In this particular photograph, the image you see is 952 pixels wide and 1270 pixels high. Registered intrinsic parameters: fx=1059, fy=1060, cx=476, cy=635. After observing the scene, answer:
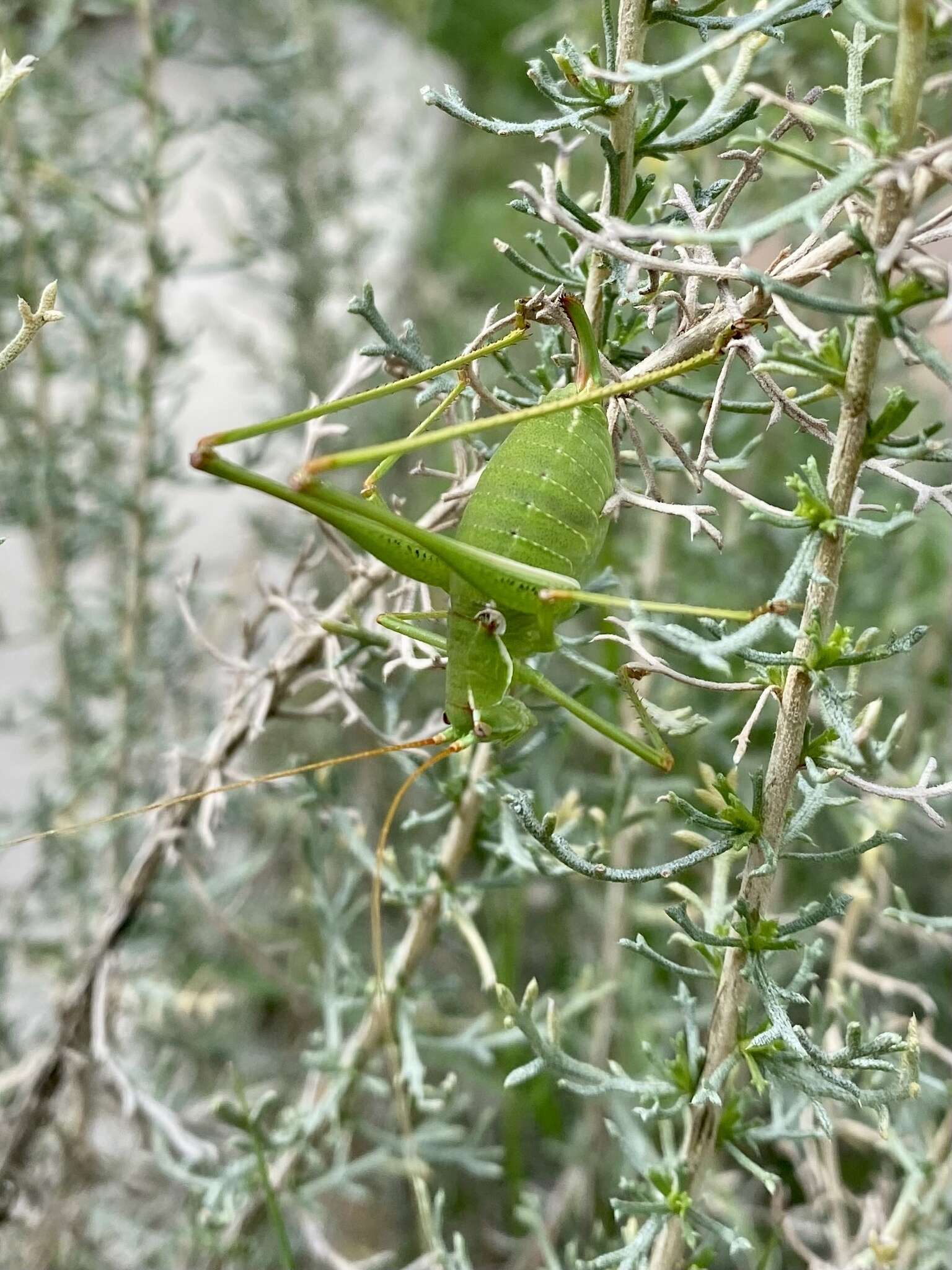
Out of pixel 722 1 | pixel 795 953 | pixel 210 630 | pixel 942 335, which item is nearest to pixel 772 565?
pixel 942 335

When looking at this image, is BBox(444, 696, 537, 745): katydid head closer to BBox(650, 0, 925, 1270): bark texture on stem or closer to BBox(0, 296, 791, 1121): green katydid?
BBox(0, 296, 791, 1121): green katydid

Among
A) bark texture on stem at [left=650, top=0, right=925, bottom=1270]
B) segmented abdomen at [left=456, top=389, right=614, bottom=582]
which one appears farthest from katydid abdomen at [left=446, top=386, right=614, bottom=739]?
bark texture on stem at [left=650, top=0, right=925, bottom=1270]

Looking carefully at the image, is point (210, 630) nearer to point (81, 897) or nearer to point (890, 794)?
point (81, 897)

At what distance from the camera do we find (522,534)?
52 cm

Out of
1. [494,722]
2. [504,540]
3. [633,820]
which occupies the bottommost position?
[633,820]

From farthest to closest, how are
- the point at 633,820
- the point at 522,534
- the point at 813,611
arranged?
the point at 633,820
the point at 522,534
the point at 813,611

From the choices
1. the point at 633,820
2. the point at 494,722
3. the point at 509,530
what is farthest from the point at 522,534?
the point at 633,820

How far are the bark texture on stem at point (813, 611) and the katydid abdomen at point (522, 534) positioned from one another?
0.38ft

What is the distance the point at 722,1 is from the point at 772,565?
99cm

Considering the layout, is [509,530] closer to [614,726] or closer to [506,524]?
[506,524]

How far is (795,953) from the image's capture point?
993 millimetres

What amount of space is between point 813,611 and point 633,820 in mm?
339

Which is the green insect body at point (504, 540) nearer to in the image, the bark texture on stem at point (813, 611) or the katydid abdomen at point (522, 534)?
the katydid abdomen at point (522, 534)

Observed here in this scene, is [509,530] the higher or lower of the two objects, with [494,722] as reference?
higher
